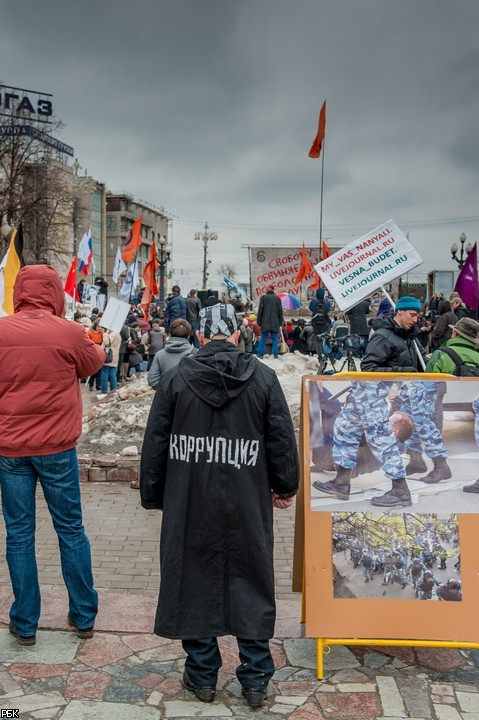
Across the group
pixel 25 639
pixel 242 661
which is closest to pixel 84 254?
pixel 25 639

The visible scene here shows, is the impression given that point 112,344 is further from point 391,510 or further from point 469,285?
point 391,510

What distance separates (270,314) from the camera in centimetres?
1489

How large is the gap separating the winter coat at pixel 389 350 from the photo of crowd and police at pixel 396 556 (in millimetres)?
1834

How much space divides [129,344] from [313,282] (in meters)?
9.01

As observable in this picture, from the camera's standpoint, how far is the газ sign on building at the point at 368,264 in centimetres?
645

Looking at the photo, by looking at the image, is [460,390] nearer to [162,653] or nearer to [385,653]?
[385,653]

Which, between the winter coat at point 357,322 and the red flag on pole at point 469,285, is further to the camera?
the winter coat at point 357,322

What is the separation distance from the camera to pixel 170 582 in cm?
305

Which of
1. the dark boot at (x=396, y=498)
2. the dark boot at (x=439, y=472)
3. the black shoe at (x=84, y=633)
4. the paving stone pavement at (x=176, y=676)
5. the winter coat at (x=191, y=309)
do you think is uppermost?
the winter coat at (x=191, y=309)

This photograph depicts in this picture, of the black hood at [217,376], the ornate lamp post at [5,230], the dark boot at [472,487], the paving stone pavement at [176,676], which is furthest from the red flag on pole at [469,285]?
the ornate lamp post at [5,230]

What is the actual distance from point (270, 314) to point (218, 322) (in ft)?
38.7

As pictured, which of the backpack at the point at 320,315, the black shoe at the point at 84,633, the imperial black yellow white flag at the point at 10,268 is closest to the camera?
the black shoe at the point at 84,633

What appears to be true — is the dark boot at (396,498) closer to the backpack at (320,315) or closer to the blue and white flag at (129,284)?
the backpack at (320,315)

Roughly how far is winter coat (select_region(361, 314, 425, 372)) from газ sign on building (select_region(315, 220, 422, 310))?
1.17m
